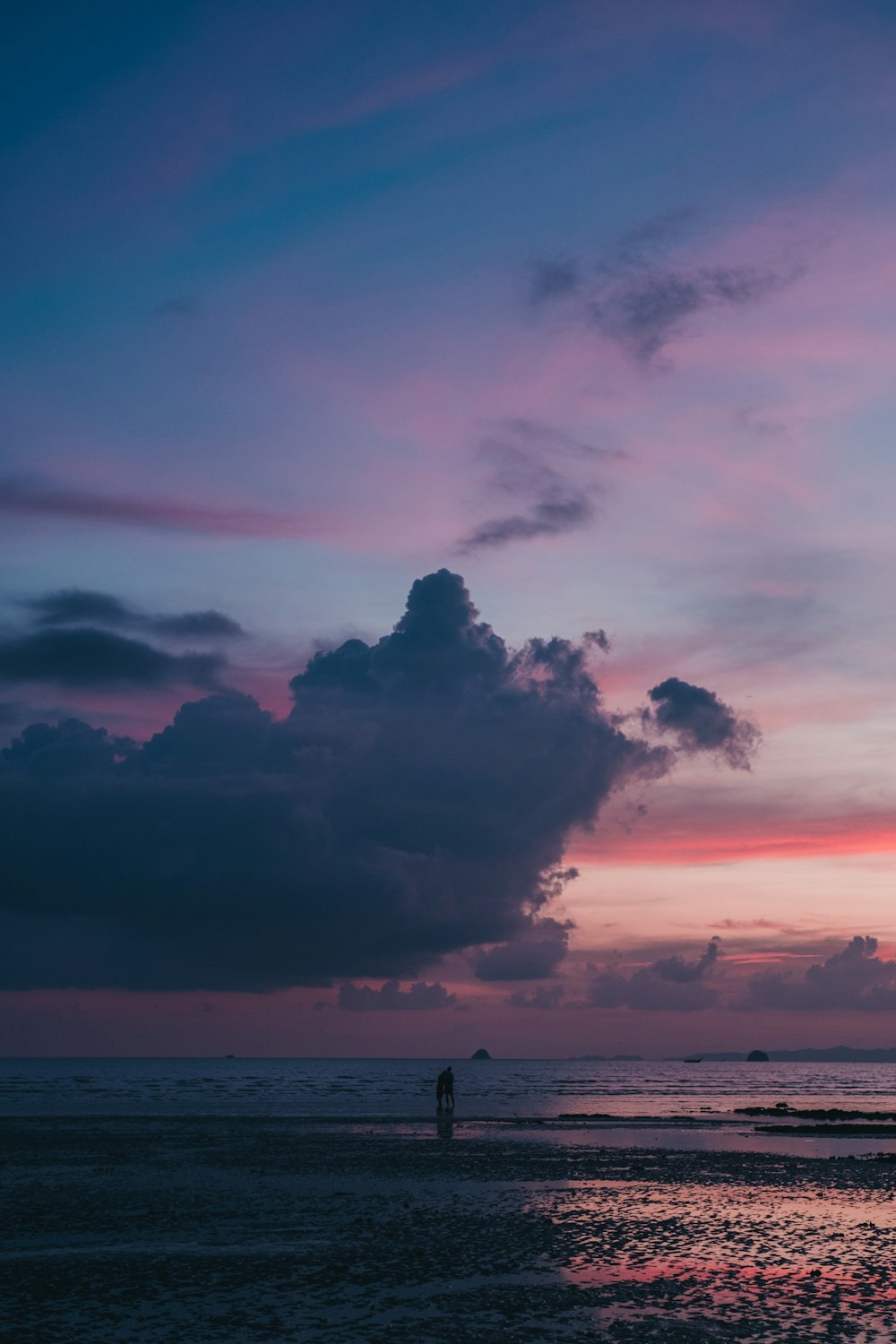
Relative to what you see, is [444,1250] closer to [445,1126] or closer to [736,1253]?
[736,1253]

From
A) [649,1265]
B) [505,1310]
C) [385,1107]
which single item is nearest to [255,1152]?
[649,1265]

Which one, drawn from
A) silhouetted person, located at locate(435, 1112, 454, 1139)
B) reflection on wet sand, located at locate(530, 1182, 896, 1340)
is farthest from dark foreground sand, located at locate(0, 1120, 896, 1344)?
silhouetted person, located at locate(435, 1112, 454, 1139)

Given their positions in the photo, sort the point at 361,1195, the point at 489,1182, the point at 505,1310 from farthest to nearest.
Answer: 1. the point at 489,1182
2. the point at 361,1195
3. the point at 505,1310

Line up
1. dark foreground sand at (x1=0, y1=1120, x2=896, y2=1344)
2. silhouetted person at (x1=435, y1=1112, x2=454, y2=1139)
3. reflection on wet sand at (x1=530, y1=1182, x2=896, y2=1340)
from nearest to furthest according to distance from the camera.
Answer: dark foreground sand at (x1=0, y1=1120, x2=896, y2=1344) < reflection on wet sand at (x1=530, y1=1182, x2=896, y2=1340) < silhouetted person at (x1=435, y1=1112, x2=454, y2=1139)

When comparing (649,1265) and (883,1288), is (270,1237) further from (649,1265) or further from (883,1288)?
(883,1288)

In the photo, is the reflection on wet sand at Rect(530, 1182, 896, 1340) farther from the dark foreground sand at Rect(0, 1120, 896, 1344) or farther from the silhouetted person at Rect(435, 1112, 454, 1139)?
the silhouetted person at Rect(435, 1112, 454, 1139)

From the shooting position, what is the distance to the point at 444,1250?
22.3 metres

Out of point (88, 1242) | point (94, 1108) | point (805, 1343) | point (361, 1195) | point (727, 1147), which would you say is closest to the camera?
point (805, 1343)

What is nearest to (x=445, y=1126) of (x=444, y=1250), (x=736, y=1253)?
(x=444, y=1250)

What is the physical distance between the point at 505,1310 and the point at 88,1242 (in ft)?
35.5

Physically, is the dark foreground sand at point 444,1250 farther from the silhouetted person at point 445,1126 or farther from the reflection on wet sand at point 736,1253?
the silhouetted person at point 445,1126

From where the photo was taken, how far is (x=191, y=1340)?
15383 mm

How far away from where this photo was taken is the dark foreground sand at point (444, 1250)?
53.7 ft

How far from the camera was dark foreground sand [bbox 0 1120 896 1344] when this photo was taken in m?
16.4
